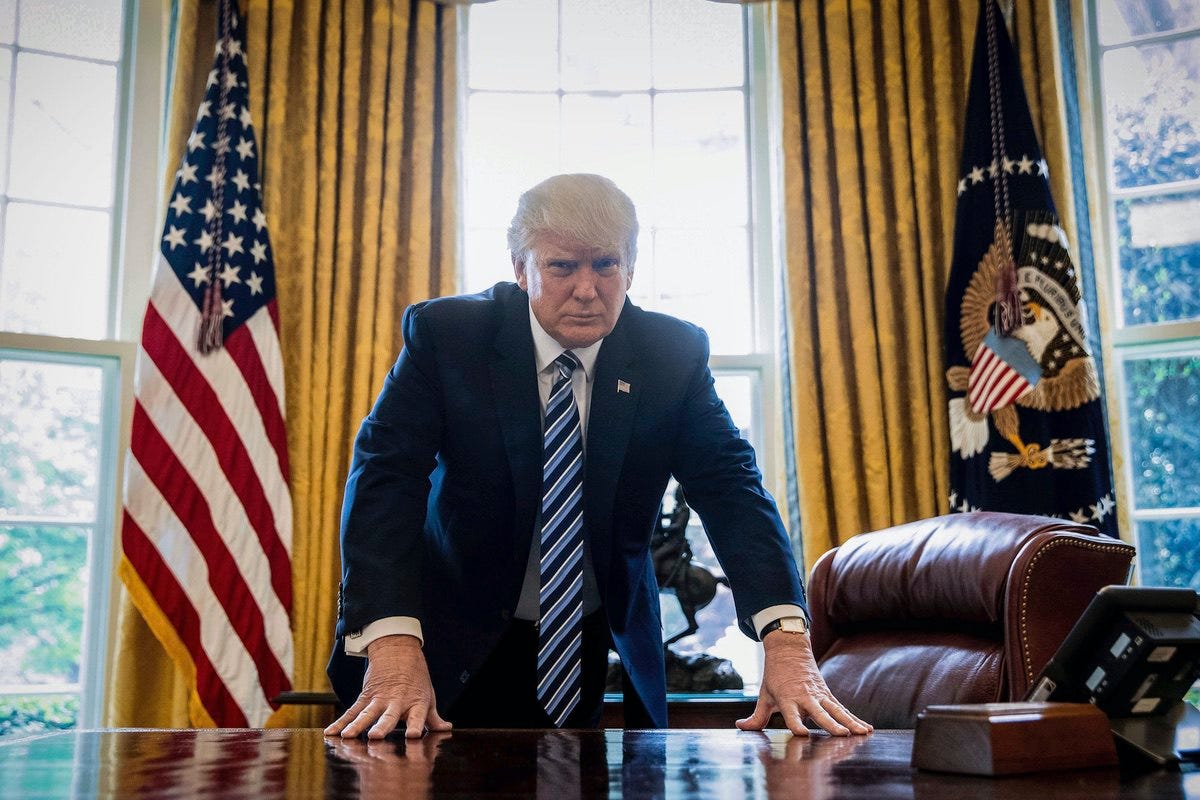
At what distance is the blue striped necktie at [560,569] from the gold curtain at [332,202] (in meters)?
1.83

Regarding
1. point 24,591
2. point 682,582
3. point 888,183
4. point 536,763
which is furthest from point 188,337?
point 536,763

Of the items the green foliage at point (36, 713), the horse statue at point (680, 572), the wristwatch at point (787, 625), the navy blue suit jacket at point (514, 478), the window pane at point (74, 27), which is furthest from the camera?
the window pane at point (74, 27)

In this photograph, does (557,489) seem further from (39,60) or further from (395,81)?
(39,60)

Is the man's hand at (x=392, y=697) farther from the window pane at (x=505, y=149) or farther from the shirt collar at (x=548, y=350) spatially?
the window pane at (x=505, y=149)

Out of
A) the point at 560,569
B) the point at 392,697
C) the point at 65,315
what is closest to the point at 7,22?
the point at 65,315

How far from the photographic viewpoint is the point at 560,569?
1.85 m

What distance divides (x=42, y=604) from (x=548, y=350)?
240 centimetres

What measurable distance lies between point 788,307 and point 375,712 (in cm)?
265

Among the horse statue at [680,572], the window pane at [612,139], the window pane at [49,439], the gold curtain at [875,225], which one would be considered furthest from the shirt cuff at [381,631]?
the window pane at [612,139]

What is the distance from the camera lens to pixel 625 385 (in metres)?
2.01

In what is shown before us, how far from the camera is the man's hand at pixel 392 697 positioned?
1369mm

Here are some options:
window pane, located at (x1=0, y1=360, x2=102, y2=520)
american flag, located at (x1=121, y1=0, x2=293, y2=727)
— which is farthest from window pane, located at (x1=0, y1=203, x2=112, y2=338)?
american flag, located at (x1=121, y1=0, x2=293, y2=727)

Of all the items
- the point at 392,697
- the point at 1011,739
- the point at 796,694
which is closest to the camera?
the point at 1011,739

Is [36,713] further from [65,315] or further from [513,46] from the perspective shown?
[513,46]
